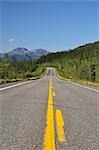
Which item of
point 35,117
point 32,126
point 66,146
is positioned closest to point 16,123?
point 32,126

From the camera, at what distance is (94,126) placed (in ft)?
21.0

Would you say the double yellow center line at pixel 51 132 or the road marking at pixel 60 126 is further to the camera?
the road marking at pixel 60 126

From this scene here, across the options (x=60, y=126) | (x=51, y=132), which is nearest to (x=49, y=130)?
(x=51, y=132)

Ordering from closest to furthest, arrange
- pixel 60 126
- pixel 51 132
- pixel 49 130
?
pixel 51 132 < pixel 49 130 < pixel 60 126

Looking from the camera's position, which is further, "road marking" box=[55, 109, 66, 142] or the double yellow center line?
"road marking" box=[55, 109, 66, 142]

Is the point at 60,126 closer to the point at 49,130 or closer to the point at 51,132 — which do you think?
the point at 49,130

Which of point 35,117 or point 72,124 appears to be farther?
point 35,117

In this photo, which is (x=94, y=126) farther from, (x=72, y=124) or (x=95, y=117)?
(x=95, y=117)

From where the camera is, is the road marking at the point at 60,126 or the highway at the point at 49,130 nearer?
the highway at the point at 49,130

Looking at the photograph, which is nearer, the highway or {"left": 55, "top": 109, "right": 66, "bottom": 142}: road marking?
the highway

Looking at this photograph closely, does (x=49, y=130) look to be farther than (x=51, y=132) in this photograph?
Yes

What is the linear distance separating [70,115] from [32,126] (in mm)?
1845

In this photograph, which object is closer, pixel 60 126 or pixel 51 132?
pixel 51 132

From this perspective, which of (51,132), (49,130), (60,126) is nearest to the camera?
(51,132)
